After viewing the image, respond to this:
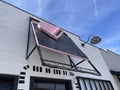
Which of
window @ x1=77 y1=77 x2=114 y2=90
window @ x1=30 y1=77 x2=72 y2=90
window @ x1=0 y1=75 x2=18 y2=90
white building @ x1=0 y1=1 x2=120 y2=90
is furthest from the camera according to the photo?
window @ x1=77 y1=77 x2=114 y2=90

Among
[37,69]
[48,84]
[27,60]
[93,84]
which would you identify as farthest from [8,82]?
[93,84]

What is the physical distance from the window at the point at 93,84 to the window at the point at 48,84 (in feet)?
1.91

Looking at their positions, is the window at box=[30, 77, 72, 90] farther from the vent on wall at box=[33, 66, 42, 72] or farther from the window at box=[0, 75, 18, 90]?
the window at box=[0, 75, 18, 90]

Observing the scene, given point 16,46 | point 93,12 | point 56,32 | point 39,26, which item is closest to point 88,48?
point 93,12

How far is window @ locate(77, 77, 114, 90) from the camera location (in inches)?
202

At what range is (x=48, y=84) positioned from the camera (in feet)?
13.8

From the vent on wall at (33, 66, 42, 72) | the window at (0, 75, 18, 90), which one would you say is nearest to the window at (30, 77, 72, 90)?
the vent on wall at (33, 66, 42, 72)

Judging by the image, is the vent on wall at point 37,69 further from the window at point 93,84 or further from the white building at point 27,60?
the window at point 93,84

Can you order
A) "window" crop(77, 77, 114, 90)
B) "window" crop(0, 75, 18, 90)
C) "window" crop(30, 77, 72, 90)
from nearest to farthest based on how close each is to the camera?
1. "window" crop(0, 75, 18, 90)
2. "window" crop(30, 77, 72, 90)
3. "window" crop(77, 77, 114, 90)

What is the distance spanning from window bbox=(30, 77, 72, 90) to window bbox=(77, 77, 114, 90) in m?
0.58

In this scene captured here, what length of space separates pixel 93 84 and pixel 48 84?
2.28 meters

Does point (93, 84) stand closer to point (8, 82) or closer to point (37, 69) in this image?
point (37, 69)

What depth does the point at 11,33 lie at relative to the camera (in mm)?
3873

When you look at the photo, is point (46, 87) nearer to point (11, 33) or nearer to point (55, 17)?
point (11, 33)
